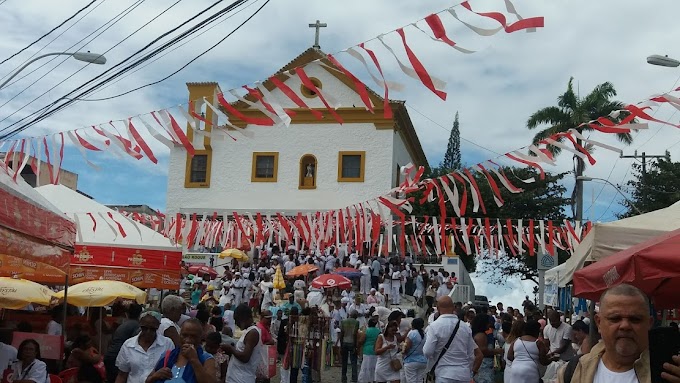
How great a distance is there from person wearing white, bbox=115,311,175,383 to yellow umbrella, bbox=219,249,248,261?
2568 cm

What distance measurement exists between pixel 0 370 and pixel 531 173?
126 ft

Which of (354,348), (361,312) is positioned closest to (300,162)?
(361,312)

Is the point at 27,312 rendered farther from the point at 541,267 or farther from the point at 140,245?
the point at 541,267

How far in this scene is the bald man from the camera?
851 centimetres

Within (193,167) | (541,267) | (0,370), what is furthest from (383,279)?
(0,370)

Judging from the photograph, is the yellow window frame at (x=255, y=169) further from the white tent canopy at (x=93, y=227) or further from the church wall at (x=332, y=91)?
the white tent canopy at (x=93, y=227)

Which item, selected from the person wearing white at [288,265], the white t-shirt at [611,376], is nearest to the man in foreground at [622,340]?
the white t-shirt at [611,376]

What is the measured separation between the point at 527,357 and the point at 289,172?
3165 cm

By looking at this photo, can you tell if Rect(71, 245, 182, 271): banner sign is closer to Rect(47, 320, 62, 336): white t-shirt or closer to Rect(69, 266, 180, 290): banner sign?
Rect(69, 266, 180, 290): banner sign

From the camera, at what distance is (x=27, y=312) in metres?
14.2

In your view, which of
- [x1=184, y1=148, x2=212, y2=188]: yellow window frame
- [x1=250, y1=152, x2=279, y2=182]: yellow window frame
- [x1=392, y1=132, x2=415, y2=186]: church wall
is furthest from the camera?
[x1=184, y1=148, x2=212, y2=188]: yellow window frame

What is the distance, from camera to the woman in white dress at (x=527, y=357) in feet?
27.5

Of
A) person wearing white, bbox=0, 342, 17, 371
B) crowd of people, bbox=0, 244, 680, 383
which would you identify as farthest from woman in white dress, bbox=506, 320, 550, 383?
person wearing white, bbox=0, 342, 17, 371

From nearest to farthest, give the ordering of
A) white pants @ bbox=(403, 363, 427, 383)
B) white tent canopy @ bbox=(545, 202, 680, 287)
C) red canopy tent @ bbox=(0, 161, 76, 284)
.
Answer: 1. red canopy tent @ bbox=(0, 161, 76, 284)
2. white tent canopy @ bbox=(545, 202, 680, 287)
3. white pants @ bbox=(403, 363, 427, 383)
